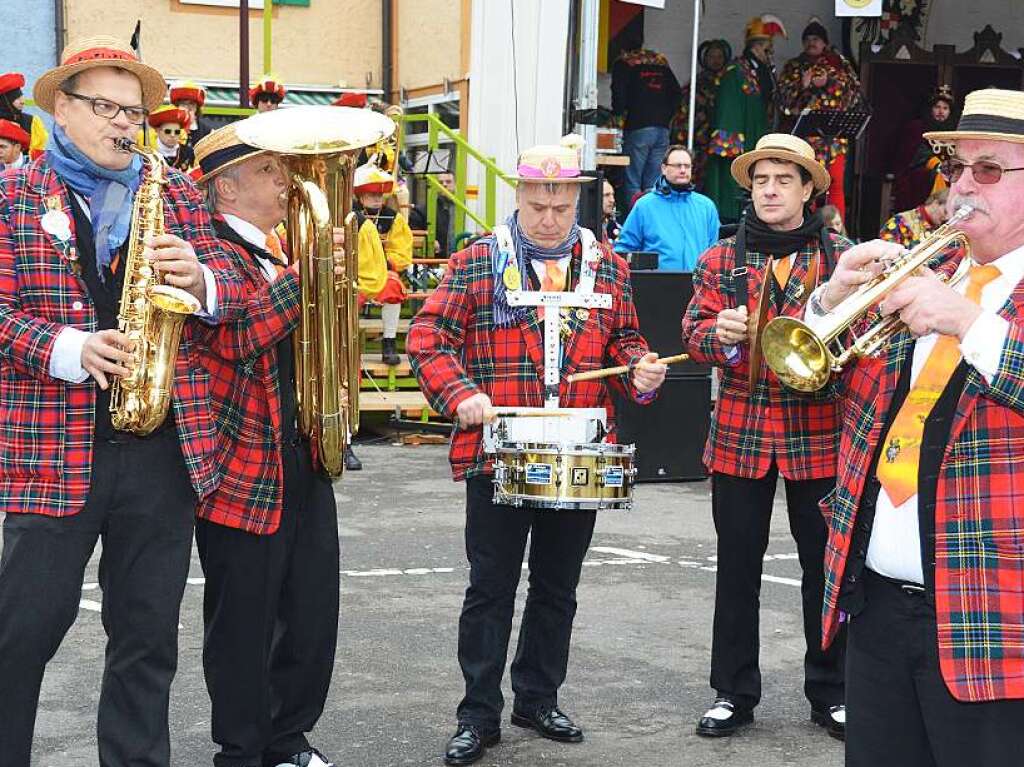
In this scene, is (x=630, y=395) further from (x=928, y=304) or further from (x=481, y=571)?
(x=928, y=304)

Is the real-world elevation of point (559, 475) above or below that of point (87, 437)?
below

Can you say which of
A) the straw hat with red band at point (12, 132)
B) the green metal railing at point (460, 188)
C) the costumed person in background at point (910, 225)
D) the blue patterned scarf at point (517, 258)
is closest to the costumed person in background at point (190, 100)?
the straw hat with red band at point (12, 132)

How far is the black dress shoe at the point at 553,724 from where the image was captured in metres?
5.52

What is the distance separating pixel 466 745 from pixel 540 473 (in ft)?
3.38

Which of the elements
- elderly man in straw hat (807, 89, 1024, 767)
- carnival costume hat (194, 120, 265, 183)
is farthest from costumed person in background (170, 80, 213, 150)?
elderly man in straw hat (807, 89, 1024, 767)

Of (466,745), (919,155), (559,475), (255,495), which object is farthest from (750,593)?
(919,155)

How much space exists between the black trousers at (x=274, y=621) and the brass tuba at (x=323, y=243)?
0.63 feet

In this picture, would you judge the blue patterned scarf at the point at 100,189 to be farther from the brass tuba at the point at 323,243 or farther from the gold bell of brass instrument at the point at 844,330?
the gold bell of brass instrument at the point at 844,330

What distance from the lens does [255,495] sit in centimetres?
464

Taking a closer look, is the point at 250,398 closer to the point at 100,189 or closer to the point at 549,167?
the point at 100,189

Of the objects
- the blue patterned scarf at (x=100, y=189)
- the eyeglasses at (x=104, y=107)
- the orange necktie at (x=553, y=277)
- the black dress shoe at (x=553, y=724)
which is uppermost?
the eyeglasses at (x=104, y=107)

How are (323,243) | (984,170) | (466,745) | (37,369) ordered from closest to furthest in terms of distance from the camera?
(984,170), (37,369), (323,243), (466,745)

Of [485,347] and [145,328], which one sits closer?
[145,328]

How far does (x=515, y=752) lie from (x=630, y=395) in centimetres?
138
